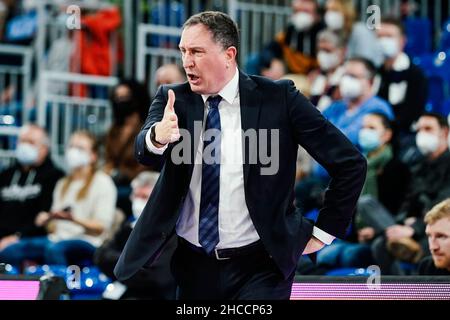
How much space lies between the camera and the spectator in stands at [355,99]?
9430 mm

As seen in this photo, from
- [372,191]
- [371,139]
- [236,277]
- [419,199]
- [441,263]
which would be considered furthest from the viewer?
[371,139]

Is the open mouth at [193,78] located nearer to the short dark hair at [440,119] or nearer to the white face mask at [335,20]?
the short dark hair at [440,119]

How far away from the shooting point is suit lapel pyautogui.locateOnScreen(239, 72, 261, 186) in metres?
4.73

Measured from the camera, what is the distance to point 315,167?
9695mm

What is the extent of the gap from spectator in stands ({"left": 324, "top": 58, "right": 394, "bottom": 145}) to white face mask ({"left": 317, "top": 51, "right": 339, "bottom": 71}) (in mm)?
623

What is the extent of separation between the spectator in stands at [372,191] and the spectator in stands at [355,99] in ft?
0.71

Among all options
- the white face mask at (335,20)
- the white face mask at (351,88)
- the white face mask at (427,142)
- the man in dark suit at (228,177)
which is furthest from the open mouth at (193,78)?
the white face mask at (335,20)

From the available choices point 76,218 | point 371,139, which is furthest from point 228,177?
point 76,218

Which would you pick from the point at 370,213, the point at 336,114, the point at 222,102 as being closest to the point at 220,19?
the point at 222,102

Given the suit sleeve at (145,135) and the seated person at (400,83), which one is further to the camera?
the seated person at (400,83)

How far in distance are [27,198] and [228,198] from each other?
5927 mm

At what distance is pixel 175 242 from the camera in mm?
4859
